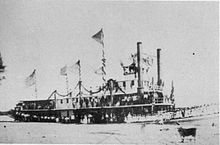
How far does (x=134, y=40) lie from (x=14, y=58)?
52 cm

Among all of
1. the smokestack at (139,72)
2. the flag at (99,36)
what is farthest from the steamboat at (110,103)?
the flag at (99,36)

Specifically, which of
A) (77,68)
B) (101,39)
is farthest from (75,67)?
(101,39)

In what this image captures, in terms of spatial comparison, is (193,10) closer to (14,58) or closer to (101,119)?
(101,119)

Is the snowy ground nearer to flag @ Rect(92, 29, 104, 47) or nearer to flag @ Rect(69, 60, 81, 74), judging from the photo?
A: flag @ Rect(69, 60, 81, 74)

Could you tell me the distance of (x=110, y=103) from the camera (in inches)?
65.4

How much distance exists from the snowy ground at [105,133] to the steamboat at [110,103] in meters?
0.03

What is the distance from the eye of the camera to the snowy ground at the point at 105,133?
1.59 m

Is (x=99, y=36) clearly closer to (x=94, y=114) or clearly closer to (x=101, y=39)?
(x=101, y=39)

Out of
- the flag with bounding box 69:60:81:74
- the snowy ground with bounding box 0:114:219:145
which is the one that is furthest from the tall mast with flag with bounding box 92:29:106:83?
the snowy ground with bounding box 0:114:219:145

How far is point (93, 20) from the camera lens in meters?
1.63

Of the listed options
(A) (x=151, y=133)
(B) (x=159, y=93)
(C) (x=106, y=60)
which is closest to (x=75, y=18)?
(C) (x=106, y=60)

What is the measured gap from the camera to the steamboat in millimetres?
1618

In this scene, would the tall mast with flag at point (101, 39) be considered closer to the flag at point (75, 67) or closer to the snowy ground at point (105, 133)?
the flag at point (75, 67)

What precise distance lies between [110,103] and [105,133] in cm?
13
